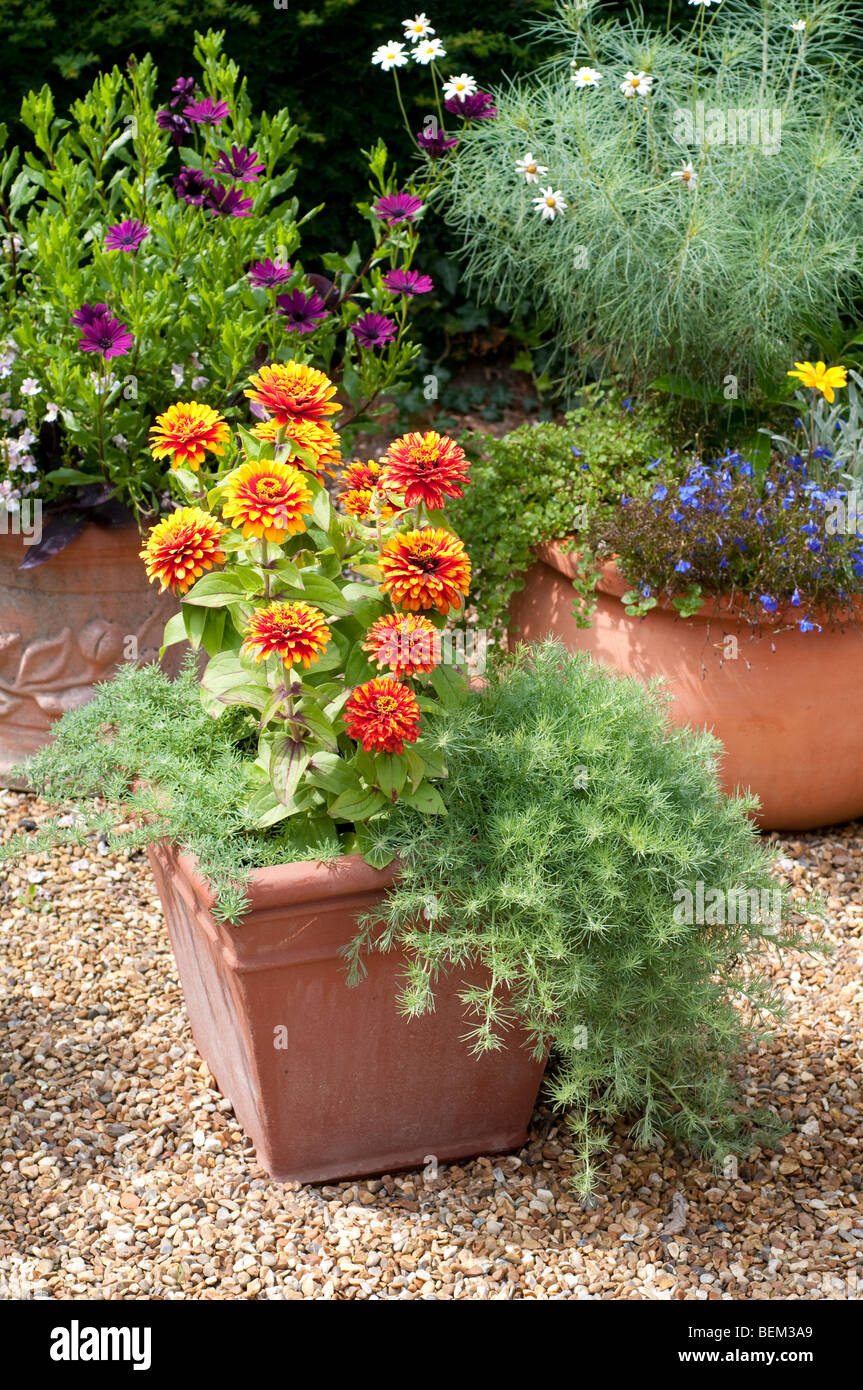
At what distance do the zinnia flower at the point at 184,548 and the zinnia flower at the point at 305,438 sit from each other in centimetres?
15

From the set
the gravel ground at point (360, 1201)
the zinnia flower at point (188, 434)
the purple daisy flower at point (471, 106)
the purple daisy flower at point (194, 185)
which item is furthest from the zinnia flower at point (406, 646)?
the purple daisy flower at point (471, 106)

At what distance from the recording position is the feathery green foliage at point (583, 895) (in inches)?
74.9

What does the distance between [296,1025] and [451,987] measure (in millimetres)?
239

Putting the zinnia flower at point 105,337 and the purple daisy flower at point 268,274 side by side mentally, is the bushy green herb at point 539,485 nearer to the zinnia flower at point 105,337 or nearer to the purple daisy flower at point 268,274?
the purple daisy flower at point 268,274

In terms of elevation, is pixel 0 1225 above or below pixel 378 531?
below

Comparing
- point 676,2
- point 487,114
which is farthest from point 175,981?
point 676,2

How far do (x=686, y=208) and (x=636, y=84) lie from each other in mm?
316

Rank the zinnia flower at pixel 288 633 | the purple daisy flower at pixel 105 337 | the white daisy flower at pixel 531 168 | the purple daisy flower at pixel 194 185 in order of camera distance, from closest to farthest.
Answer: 1. the zinnia flower at pixel 288 633
2. the purple daisy flower at pixel 105 337
3. the purple daisy flower at pixel 194 185
4. the white daisy flower at pixel 531 168

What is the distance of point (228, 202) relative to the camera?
3006mm

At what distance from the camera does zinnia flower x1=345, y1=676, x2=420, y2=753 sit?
1808 mm

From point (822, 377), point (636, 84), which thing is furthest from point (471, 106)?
point (822, 377)

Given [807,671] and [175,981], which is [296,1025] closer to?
[175,981]

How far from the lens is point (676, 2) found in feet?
14.7

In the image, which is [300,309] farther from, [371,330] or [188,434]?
[188,434]
